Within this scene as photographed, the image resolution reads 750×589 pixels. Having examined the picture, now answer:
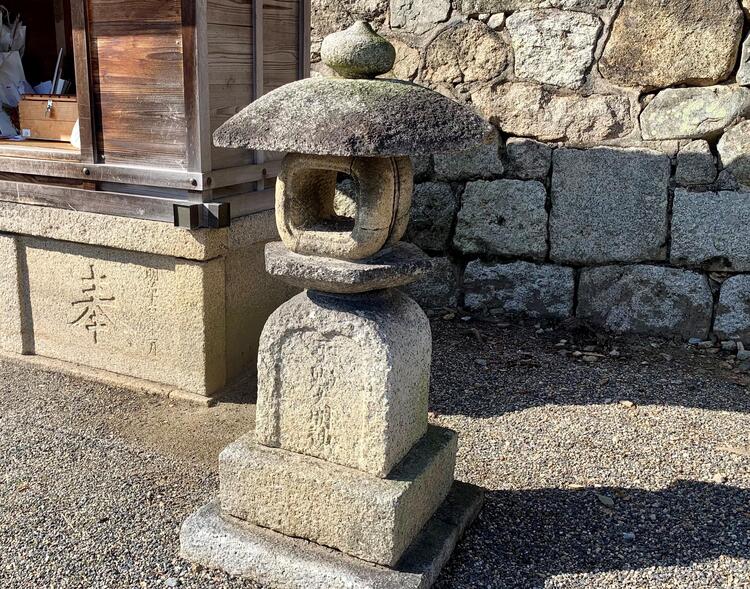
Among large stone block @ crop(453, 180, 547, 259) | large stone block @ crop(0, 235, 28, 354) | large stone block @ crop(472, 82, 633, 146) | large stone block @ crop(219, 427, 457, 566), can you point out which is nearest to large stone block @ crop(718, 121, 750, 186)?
large stone block @ crop(472, 82, 633, 146)

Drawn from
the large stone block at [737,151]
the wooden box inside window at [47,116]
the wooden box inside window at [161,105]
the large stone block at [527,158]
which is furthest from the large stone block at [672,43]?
the wooden box inside window at [47,116]

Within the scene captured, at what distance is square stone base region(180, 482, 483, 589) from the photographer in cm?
207

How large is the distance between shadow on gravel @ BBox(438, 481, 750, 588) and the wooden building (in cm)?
160

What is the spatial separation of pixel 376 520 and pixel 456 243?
8.74ft

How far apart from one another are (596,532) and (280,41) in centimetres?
279

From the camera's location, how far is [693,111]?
387 cm

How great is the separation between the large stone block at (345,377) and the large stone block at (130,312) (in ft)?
3.92

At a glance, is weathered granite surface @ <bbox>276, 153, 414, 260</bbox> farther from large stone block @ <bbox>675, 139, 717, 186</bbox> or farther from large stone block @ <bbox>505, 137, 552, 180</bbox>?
large stone block @ <bbox>675, 139, 717, 186</bbox>

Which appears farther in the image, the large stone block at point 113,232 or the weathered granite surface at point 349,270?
the large stone block at point 113,232

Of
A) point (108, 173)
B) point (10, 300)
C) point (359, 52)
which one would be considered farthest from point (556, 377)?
point (10, 300)

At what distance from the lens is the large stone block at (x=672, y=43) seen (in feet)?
12.3

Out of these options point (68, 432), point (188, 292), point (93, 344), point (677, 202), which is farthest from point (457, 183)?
point (68, 432)

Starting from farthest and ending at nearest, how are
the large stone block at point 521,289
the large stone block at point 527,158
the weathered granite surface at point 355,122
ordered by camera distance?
the large stone block at point 521,289
the large stone block at point 527,158
the weathered granite surface at point 355,122

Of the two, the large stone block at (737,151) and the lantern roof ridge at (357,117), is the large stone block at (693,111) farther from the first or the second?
the lantern roof ridge at (357,117)
